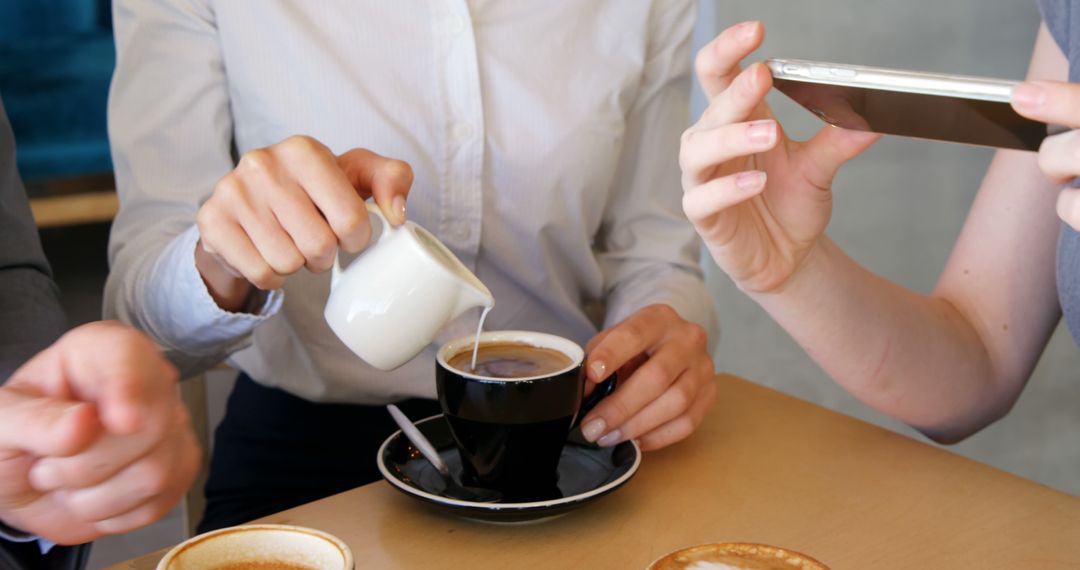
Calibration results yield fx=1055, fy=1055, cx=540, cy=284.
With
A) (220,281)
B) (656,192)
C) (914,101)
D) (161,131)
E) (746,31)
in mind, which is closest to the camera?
(914,101)

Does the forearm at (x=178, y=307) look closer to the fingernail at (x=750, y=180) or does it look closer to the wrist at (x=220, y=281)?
the wrist at (x=220, y=281)

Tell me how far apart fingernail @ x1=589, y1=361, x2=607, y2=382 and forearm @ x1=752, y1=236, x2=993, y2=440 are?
6.5 inches

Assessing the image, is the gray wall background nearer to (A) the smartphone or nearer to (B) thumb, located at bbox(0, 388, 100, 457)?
(A) the smartphone

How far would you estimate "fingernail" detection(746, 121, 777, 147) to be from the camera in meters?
0.76

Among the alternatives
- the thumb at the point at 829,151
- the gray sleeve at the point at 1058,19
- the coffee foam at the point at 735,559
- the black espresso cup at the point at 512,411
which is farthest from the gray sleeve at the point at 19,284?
the gray sleeve at the point at 1058,19

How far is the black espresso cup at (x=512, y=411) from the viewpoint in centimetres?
83

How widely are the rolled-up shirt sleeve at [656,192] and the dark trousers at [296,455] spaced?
0.32 m

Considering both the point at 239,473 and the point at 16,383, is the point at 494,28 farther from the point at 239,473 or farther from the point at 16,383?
the point at 16,383

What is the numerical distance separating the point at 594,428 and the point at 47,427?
489 mm

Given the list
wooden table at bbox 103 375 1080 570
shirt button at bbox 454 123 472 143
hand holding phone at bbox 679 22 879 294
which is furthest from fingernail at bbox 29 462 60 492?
shirt button at bbox 454 123 472 143

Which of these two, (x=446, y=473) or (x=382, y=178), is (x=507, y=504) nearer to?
(x=446, y=473)

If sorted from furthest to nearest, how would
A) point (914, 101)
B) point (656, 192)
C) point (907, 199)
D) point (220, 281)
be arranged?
point (907, 199) → point (656, 192) → point (220, 281) → point (914, 101)

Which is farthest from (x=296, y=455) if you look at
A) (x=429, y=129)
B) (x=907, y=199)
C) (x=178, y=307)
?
(x=907, y=199)

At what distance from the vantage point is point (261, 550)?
25.3 inches
